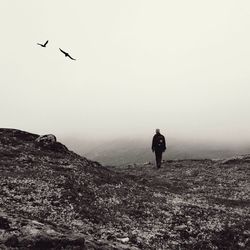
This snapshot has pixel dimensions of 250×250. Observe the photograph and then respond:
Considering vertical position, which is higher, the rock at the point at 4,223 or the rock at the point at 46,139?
the rock at the point at 46,139

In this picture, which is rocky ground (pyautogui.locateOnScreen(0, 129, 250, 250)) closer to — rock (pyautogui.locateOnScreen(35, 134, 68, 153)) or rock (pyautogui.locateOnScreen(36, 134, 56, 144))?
rock (pyautogui.locateOnScreen(35, 134, 68, 153))

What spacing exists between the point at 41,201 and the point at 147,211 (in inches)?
281

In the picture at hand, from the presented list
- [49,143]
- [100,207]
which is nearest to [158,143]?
[49,143]

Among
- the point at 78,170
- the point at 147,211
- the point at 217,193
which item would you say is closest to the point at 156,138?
the point at 217,193

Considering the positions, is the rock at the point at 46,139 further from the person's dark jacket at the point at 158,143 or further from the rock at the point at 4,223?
the rock at the point at 4,223

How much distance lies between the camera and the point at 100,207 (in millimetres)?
27594

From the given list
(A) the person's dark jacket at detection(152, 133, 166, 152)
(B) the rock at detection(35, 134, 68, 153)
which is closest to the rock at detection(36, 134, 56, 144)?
(B) the rock at detection(35, 134, 68, 153)

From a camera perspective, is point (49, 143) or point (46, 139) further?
point (46, 139)

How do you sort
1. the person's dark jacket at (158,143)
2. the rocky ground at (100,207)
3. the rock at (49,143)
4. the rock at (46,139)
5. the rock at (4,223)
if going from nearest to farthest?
the rock at (4,223), the rocky ground at (100,207), the rock at (49,143), the rock at (46,139), the person's dark jacket at (158,143)

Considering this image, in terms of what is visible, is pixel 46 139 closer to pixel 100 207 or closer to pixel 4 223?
pixel 100 207

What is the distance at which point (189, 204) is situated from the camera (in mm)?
31844

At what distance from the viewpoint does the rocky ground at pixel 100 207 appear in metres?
20.8

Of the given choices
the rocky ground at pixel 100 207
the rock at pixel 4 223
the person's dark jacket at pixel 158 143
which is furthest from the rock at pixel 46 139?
the rock at pixel 4 223

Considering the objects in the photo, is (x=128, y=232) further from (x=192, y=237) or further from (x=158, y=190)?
(x=158, y=190)
